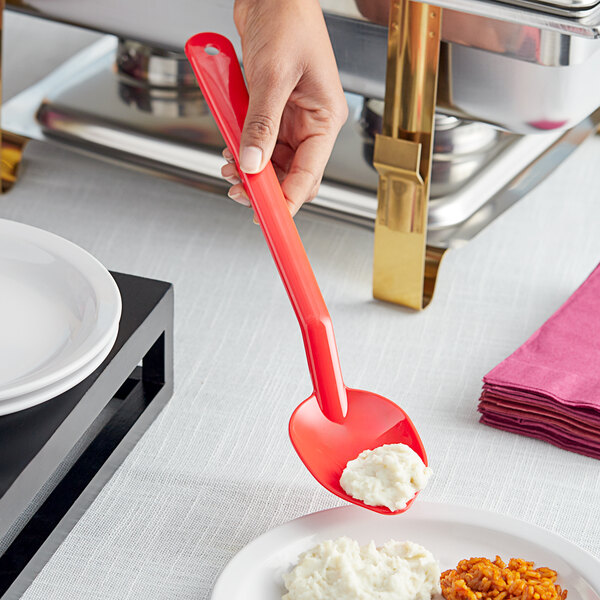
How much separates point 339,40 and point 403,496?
0.64 m

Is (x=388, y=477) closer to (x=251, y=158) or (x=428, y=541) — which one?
(x=428, y=541)

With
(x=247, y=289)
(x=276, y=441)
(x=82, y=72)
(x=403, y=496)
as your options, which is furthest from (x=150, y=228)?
(x=403, y=496)

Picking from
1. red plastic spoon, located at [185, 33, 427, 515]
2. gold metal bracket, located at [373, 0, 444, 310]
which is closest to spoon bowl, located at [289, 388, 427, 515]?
red plastic spoon, located at [185, 33, 427, 515]

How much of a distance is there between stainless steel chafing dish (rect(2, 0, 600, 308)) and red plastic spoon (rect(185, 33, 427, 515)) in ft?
0.88

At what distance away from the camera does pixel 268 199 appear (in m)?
0.92

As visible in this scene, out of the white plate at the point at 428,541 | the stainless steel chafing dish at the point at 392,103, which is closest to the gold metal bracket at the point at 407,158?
the stainless steel chafing dish at the point at 392,103

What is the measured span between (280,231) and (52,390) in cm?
24

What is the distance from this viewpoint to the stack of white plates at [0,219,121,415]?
81cm

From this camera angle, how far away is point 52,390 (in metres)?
0.81

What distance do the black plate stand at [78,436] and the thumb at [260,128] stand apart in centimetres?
15

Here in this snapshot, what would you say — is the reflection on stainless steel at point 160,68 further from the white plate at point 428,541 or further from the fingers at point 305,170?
the white plate at point 428,541

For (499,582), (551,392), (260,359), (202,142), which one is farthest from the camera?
(202,142)

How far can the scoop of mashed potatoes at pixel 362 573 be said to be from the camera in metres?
0.76

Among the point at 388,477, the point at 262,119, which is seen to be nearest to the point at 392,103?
the point at 262,119
